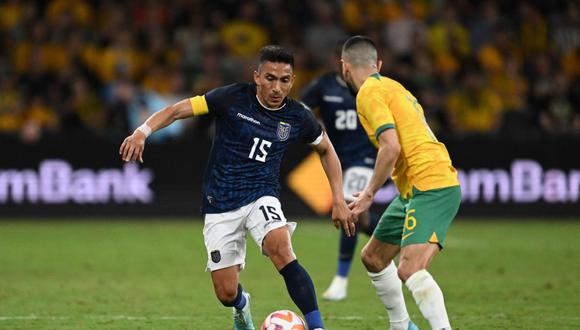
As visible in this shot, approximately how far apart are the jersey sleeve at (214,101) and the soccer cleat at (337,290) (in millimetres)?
3360

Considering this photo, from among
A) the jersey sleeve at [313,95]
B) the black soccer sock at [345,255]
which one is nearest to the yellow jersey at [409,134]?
the black soccer sock at [345,255]

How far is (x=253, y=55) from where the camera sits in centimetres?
2091

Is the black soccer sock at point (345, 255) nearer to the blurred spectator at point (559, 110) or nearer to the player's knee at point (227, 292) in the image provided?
the player's knee at point (227, 292)

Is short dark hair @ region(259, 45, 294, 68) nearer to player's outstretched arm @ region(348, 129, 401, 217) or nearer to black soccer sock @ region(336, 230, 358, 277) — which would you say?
player's outstretched arm @ region(348, 129, 401, 217)

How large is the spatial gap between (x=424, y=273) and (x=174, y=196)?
11840 millimetres

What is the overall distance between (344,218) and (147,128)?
1.63m

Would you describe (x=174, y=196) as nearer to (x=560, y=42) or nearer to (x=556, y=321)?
(x=560, y=42)

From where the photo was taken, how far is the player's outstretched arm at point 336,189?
322 inches

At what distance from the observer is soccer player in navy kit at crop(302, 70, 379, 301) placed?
11.5 meters

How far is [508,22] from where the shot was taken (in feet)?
74.8

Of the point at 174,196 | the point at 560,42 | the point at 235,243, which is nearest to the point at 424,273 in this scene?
the point at 235,243

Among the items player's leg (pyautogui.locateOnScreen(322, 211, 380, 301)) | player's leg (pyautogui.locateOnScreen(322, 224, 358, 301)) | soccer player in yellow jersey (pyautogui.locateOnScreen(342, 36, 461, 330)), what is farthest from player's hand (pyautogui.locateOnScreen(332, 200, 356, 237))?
player's leg (pyautogui.locateOnScreen(322, 211, 380, 301))

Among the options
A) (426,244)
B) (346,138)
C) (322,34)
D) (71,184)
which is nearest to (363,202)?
(426,244)

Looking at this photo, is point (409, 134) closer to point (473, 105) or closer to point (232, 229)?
point (232, 229)
